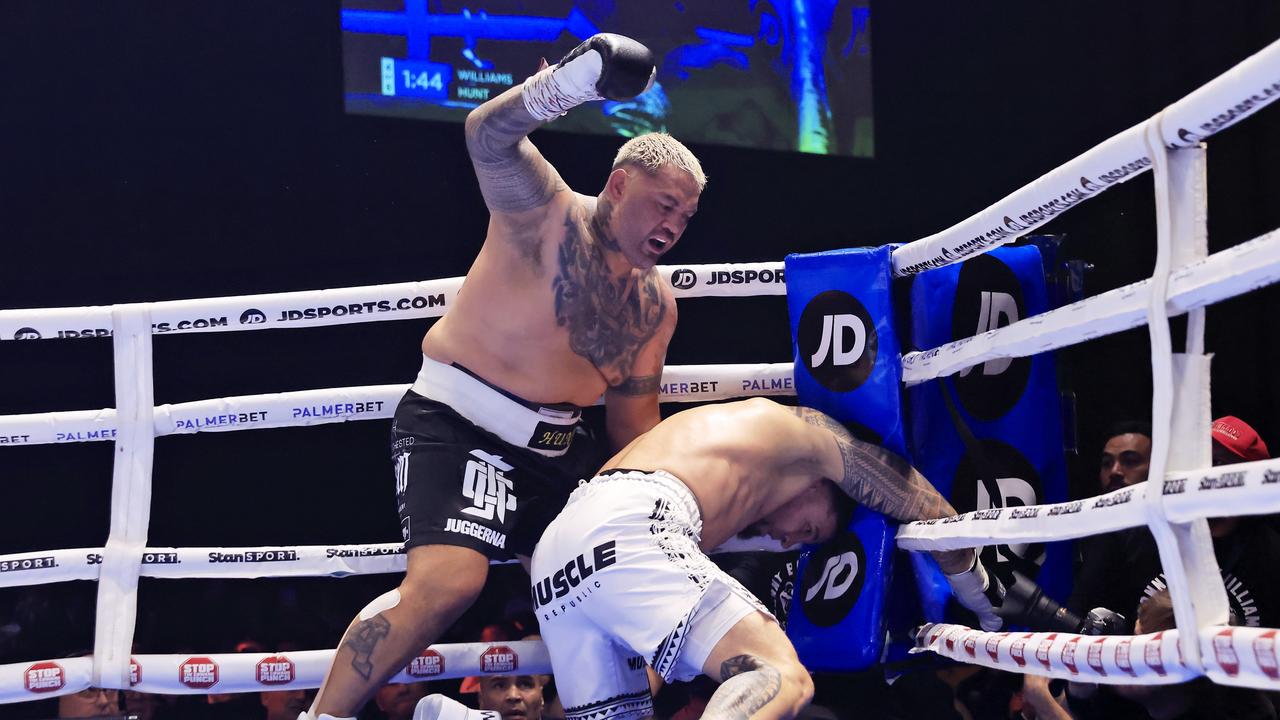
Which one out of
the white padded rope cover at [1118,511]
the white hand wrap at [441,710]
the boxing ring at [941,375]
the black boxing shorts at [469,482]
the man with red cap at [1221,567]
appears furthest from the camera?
the man with red cap at [1221,567]

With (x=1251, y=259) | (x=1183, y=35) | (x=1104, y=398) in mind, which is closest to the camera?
(x=1251, y=259)

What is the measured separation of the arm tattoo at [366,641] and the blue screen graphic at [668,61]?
7.99 feet

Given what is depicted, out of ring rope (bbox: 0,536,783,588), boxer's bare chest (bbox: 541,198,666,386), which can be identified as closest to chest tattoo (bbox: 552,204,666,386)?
boxer's bare chest (bbox: 541,198,666,386)

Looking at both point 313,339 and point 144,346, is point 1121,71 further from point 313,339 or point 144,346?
point 144,346

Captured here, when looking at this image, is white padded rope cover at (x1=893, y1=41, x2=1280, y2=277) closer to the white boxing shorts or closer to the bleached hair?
the bleached hair

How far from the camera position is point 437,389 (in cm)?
266

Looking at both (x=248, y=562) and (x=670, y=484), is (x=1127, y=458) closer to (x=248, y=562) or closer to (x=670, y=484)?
(x=670, y=484)

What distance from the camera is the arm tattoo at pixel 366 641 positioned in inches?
89.9

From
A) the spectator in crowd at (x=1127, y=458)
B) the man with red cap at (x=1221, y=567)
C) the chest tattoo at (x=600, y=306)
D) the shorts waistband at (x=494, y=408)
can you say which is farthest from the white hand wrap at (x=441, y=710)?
the spectator in crowd at (x=1127, y=458)

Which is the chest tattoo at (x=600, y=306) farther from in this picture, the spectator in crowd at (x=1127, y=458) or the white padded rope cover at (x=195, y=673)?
A: the spectator in crowd at (x=1127, y=458)

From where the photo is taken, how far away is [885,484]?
2.62m

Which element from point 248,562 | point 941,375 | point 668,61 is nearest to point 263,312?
point 248,562

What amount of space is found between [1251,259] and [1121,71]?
12.9 feet

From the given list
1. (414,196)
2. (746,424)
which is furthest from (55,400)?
(746,424)
